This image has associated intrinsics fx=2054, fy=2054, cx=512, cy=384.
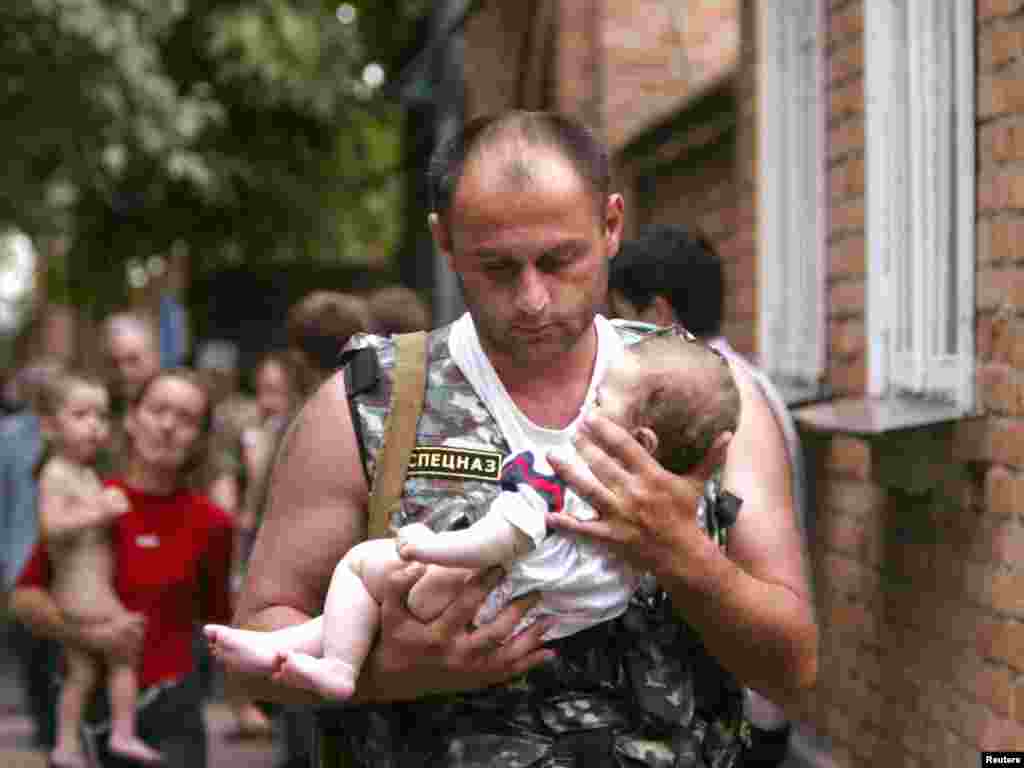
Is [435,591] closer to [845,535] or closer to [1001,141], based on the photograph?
[1001,141]

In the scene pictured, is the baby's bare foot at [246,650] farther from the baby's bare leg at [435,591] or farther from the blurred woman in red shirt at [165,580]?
the blurred woman in red shirt at [165,580]

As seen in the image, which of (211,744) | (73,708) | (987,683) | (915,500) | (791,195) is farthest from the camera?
(211,744)

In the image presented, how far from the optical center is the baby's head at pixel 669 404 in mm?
2939

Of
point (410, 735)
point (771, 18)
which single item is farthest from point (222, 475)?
point (410, 735)

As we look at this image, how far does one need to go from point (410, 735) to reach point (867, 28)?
3.62 meters

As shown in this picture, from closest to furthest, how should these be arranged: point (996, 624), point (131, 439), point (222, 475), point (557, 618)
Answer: point (557, 618)
point (996, 624)
point (131, 439)
point (222, 475)

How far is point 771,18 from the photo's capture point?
7984 mm

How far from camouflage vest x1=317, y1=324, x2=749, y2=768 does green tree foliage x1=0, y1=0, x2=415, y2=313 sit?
11.0 metres

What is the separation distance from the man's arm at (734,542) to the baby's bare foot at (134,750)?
3.44 metres

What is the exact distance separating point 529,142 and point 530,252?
0.61 feet

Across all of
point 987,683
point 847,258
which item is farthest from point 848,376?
point 987,683

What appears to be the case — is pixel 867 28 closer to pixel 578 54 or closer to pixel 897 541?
pixel 897 541

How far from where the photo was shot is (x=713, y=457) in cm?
296

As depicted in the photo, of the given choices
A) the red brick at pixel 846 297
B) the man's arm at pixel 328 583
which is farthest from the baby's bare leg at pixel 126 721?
the man's arm at pixel 328 583
